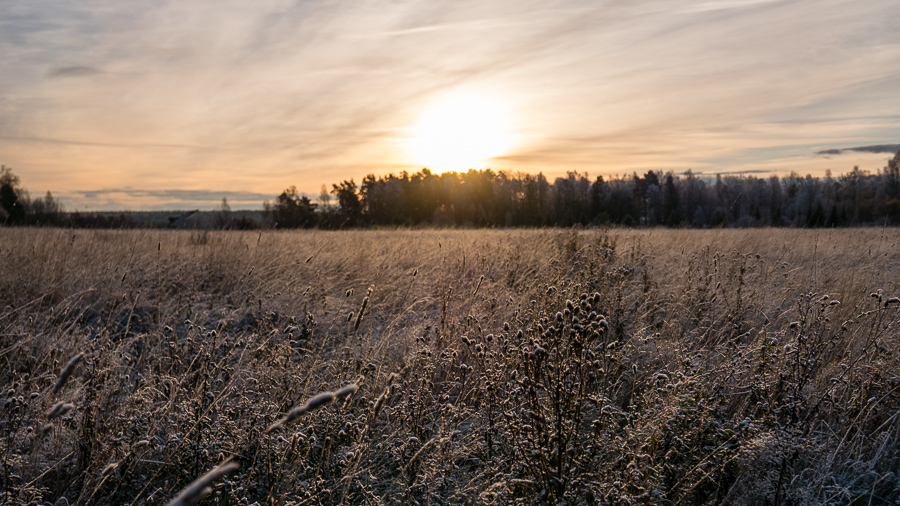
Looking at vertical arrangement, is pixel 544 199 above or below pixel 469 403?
above

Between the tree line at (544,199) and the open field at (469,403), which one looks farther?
the tree line at (544,199)

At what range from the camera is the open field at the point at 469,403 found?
2.44m

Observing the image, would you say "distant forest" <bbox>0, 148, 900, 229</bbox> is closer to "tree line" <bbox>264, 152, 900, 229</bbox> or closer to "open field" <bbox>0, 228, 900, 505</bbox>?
"tree line" <bbox>264, 152, 900, 229</bbox>

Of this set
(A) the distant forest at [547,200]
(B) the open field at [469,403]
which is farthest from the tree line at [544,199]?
(B) the open field at [469,403]

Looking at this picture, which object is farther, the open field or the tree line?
the tree line

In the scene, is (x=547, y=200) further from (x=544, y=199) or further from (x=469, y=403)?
(x=469, y=403)

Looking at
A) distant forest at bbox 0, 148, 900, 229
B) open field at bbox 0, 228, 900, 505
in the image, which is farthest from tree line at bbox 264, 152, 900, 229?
open field at bbox 0, 228, 900, 505

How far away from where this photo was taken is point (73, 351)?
13.3 ft

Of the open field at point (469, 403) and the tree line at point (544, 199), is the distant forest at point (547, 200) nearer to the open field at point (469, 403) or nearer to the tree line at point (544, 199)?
the tree line at point (544, 199)

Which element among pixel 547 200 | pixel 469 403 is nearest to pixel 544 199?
pixel 547 200

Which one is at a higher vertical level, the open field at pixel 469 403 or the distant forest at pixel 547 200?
the distant forest at pixel 547 200

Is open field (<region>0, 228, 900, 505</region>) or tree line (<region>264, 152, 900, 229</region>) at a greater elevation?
tree line (<region>264, 152, 900, 229</region>)

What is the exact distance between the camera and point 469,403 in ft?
12.1

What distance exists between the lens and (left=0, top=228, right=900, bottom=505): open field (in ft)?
8.00
